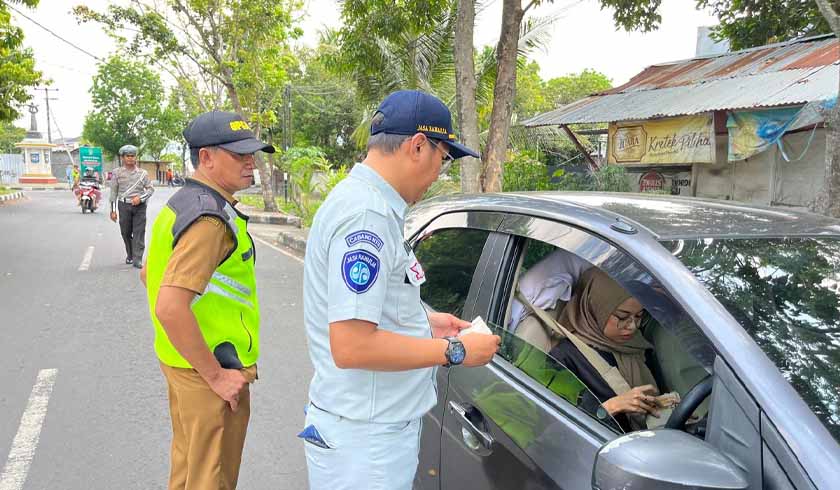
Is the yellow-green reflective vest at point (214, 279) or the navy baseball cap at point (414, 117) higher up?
the navy baseball cap at point (414, 117)

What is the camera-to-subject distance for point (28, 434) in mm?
3764

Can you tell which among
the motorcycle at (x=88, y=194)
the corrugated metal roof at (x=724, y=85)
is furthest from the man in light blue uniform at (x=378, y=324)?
the motorcycle at (x=88, y=194)

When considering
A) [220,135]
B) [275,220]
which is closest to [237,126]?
[220,135]

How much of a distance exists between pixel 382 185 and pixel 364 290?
30cm

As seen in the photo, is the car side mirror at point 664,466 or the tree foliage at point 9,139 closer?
the car side mirror at point 664,466

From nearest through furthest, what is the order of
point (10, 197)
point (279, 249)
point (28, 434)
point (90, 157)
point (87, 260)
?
point (28, 434)
point (87, 260)
point (279, 249)
point (10, 197)
point (90, 157)

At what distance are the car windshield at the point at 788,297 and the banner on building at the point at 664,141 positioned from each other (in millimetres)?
7298

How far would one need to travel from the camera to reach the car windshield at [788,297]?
136 centimetres

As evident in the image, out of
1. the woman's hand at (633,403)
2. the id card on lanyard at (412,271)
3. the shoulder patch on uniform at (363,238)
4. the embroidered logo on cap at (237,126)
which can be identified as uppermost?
the embroidered logo on cap at (237,126)

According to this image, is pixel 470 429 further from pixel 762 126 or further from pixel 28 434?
pixel 762 126

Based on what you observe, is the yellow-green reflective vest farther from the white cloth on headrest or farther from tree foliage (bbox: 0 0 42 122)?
tree foliage (bbox: 0 0 42 122)

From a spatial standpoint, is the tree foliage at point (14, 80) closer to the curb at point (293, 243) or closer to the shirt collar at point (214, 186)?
the curb at point (293, 243)

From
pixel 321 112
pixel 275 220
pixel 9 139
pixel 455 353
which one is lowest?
pixel 275 220

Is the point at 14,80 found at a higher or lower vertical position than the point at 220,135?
higher
